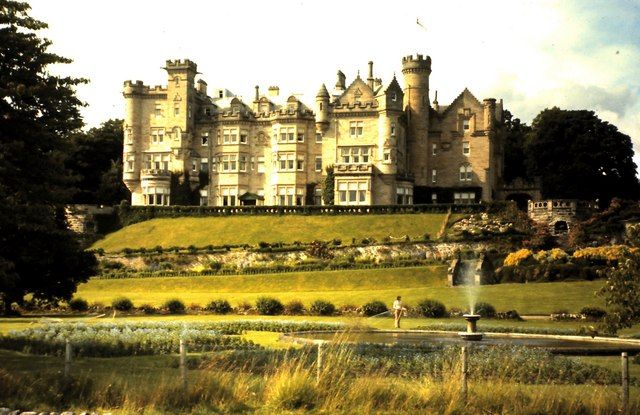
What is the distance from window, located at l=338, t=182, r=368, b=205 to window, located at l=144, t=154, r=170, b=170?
1950cm

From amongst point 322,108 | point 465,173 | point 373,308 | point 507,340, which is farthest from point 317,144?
point 507,340

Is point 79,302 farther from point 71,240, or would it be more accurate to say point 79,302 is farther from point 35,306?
point 71,240

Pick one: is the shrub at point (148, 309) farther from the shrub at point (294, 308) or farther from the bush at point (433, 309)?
the bush at point (433, 309)

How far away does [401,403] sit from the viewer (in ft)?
49.1

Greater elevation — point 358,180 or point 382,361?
point 358,180

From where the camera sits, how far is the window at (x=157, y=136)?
85250 millimetres

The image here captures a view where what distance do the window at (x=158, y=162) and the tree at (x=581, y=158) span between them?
37.3m

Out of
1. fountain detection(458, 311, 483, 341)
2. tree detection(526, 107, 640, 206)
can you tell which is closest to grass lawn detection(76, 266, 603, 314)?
fountain detection(458, 311, 483, 341)

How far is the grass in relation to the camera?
67.0 metres

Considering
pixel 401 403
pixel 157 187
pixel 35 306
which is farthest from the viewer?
pixel 157 187

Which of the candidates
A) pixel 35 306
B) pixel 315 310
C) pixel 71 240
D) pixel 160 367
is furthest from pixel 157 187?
pixel 160 367

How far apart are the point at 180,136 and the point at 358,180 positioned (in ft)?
65.1

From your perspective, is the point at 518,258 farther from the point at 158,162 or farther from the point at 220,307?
Result: the point at 158,162

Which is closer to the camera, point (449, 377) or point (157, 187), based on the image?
point (449, 377)
